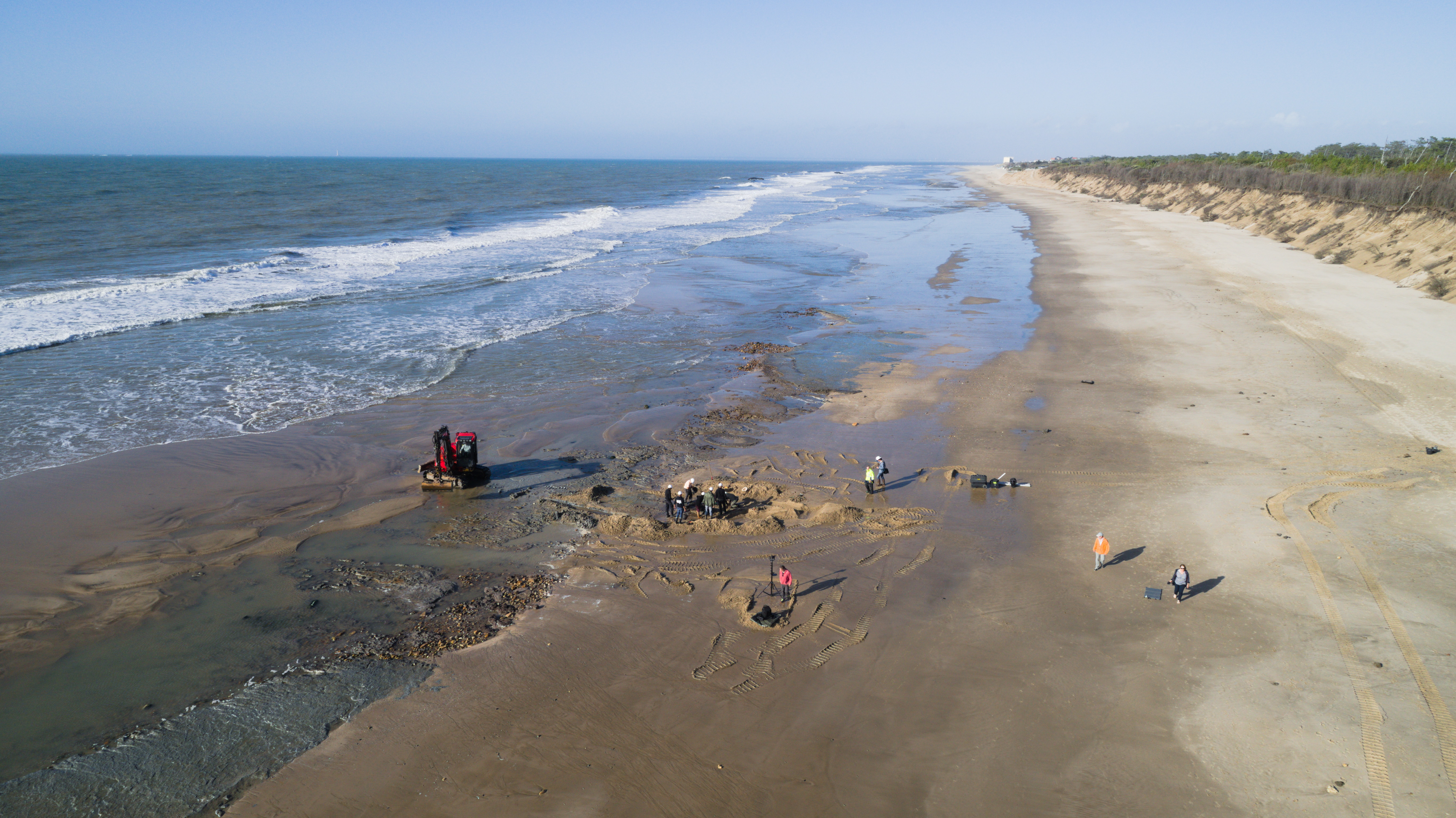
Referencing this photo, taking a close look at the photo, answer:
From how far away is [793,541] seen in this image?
14219 millimetres

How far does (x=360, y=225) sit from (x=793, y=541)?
6040 centimetres

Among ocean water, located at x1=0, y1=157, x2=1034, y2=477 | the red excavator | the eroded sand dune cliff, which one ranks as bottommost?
the red excavator

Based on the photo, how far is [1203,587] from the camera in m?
12.5

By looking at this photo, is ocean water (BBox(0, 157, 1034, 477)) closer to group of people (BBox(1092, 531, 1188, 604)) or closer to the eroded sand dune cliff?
group of people (BBox(1092, 531, 1188, 604))

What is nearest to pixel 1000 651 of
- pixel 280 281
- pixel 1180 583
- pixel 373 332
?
pixel 1180 583

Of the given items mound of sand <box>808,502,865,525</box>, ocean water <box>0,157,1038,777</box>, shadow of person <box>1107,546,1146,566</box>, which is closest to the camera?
ocean water <box>0,157,1038,777</box>

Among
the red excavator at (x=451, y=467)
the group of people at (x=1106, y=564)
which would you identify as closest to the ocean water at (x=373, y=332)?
the red excavator at (x=451, y=467)

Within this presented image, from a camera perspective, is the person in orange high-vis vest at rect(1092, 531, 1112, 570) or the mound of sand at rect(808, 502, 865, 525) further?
the mound of sand at rect(808, 502, 865, 525)

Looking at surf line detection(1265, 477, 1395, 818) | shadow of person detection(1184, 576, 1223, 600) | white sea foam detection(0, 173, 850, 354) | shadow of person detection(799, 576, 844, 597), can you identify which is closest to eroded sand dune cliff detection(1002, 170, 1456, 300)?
surf line detection(1265, 477, 1395, 818)

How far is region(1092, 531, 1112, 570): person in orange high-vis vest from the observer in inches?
512

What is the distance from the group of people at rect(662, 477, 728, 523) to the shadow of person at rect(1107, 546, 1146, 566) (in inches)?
294

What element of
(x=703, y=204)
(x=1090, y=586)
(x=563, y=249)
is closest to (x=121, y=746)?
(x=1090, y=586)

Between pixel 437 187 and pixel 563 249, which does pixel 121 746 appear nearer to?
pixel 563 249

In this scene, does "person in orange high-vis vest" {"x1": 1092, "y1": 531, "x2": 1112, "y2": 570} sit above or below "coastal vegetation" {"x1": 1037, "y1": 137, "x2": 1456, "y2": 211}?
below
